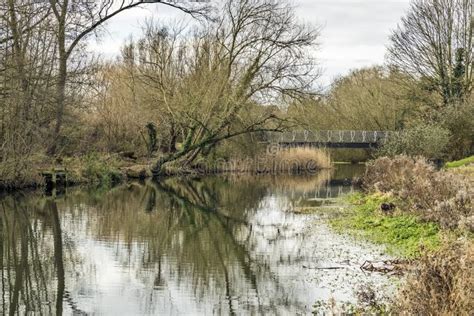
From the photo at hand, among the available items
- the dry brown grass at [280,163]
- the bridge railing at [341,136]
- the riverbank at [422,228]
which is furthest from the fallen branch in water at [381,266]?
the bridge railing at [341,136]

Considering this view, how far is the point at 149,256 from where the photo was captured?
12.2 m

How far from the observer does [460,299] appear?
534cm

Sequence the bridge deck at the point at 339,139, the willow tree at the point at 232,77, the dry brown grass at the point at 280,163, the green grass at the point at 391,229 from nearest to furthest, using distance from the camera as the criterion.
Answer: the green grass at the point at 391,229 → the willow tree at the point at 232,77 → the dry brown grass at the point at 280,163 → the bridge deck at the point at 339,139

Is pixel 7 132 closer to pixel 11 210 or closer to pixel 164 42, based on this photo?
pixel 11 210

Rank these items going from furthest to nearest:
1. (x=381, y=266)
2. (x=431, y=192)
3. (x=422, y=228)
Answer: (x=431, y=192)
(x=422, y=228)
(x=381, y=266)

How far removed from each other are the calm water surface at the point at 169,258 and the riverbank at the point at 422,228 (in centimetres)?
87

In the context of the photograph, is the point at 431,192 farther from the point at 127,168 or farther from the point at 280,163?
the point at 280,163

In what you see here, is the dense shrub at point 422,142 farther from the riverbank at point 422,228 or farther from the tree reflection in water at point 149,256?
the tree reflection in water at point 149,256

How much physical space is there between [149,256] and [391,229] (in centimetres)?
516

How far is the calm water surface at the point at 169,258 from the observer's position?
908 cm

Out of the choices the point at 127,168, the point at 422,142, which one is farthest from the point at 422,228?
the point at 127,168

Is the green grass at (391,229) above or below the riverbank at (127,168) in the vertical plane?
below

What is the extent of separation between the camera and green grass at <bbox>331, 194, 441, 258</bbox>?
11602mm

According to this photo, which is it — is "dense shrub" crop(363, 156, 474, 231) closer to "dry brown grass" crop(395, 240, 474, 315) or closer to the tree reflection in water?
the tree reflection in water
